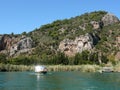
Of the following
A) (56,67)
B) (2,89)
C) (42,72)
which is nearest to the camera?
(2,89)

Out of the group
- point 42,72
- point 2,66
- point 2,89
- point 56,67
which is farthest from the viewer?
point 56,67

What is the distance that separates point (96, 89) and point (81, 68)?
4593 inches

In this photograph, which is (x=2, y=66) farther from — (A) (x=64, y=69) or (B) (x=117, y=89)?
(B) (x=117, y=89)

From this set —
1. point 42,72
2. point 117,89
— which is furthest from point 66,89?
point 42,72

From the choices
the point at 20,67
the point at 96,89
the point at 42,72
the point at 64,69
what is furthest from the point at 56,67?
the point at 96,89

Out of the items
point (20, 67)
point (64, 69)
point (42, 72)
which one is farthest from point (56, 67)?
point (42, 72)

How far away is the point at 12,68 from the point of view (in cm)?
18888

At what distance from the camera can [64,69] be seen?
199000 millimetres

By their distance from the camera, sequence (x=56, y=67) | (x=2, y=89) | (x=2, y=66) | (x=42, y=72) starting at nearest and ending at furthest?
1. (x=2, y=89)
2. (x=42, y=72)
3. (x=2, y=66)
4. (x=56, y=67)

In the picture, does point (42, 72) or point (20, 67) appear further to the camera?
point (20, 67)

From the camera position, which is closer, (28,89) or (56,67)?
(28,89)

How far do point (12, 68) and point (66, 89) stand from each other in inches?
4464

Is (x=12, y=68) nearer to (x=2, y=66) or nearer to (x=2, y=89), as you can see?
(x=2, y=66)

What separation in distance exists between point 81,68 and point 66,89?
117505 mm
